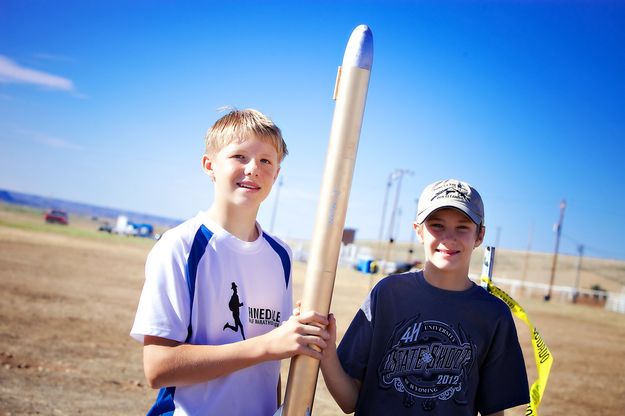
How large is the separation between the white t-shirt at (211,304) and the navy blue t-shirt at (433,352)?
1.48ft

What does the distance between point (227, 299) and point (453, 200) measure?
3.82ft

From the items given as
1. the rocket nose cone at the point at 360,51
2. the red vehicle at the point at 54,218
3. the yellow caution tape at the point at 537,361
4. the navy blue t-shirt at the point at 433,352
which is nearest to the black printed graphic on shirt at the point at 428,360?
the navy blue t-shirt at the point at 433,352

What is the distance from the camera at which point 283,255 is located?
8.29 ft

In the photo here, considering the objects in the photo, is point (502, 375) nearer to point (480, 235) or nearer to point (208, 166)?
point (480, 235)

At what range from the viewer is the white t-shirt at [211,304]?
6.59ft

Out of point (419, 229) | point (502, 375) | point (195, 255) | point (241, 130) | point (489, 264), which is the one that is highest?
point (241, 130)

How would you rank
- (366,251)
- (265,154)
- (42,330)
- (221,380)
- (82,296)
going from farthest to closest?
(366,251), (82,296), (42,330), (265,154), (221,380)

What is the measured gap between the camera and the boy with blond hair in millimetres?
1978

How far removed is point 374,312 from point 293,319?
2.15ft

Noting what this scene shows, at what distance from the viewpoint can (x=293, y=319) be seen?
1976 millimetres

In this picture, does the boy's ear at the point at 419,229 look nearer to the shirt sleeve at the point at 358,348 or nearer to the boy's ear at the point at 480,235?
the boy's ear at the point at 480,235

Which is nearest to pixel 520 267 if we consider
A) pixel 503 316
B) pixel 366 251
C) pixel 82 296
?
pixel 366 251

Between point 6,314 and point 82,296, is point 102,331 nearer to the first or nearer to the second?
point 6,314

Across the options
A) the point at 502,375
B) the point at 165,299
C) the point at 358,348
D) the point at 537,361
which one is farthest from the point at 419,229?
the point at 165,299
